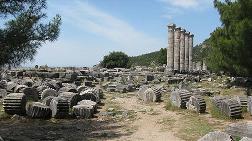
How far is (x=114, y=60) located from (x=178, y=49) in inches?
610

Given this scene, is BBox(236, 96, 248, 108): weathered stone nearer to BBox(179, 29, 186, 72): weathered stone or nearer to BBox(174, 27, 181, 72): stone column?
BBox(174, 27, 181, 72): stone column

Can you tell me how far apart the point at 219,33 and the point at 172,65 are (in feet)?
65.0

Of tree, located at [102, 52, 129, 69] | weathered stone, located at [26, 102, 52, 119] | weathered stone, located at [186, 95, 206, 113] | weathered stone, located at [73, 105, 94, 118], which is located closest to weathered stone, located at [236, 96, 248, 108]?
weathered stone, located at [186, 95, 206, 113]

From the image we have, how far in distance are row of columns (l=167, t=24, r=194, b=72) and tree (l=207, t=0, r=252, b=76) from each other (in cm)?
1925

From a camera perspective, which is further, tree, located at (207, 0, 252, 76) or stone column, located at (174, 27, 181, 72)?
A: stone column, located at (174, 27, 181, 72)

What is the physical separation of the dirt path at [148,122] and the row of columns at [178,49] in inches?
1115

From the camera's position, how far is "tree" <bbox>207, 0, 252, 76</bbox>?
26.5m

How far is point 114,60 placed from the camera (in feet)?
A: 220

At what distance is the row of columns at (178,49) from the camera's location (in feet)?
172

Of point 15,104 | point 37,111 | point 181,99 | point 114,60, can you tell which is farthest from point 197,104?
point 114,60

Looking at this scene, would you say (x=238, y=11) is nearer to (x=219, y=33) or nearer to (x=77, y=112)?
(x=219, y=33)

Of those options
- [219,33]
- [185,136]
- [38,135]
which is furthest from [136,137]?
[219,33]

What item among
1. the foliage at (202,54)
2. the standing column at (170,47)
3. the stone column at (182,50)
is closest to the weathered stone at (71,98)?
the standing column at (170,47)

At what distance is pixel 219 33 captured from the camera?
33156mm
